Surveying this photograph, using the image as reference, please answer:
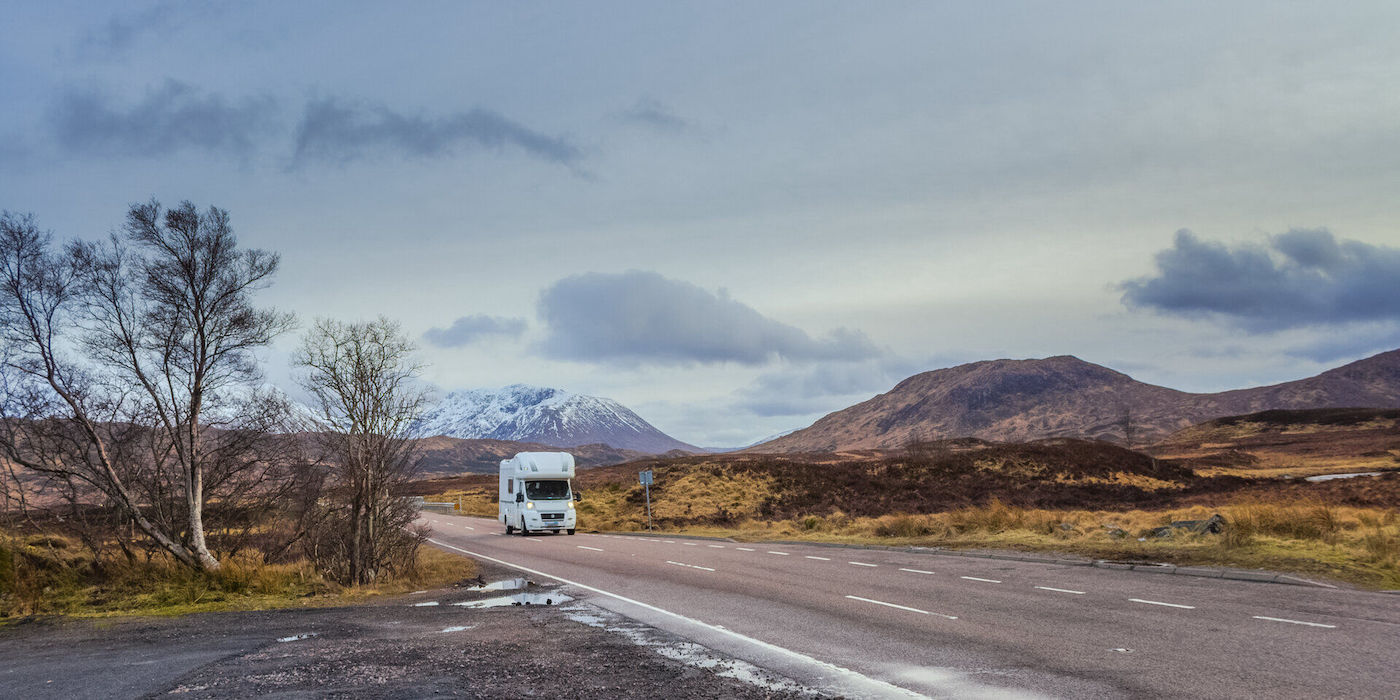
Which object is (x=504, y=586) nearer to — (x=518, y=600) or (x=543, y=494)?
(x=518, y=600)

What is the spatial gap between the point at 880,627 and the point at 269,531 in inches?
608

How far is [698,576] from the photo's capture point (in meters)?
17.4

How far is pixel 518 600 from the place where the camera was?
47.0ft

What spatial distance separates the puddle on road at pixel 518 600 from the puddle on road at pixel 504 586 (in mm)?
1227

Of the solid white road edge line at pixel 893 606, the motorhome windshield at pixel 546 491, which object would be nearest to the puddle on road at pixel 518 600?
the solid white road edge line at pixel 893 606

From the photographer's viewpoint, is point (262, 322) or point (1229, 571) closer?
point (1229, 571)

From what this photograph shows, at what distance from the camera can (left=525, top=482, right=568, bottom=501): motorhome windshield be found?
1367 inches

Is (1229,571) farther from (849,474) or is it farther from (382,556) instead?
(849,474)

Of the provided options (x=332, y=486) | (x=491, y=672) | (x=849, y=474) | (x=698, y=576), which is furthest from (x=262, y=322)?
(x=849, y=474)

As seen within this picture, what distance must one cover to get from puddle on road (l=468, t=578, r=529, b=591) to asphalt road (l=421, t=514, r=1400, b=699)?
111 centimetres

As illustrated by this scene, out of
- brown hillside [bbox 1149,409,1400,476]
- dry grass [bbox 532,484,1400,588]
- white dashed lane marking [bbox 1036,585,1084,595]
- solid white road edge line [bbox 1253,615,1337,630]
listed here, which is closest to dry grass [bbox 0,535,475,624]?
white dashed lane marking [bbox 1036,585,1084,595]

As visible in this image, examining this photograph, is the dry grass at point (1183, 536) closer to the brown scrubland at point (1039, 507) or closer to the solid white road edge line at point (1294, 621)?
the brown scrubland at point (1039, 507)

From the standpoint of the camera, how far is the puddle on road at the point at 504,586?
16.1 m

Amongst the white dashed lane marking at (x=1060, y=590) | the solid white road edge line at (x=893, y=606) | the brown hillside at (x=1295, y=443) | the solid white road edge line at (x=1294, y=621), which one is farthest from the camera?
the brown hillside at (x=1295, y=443)
